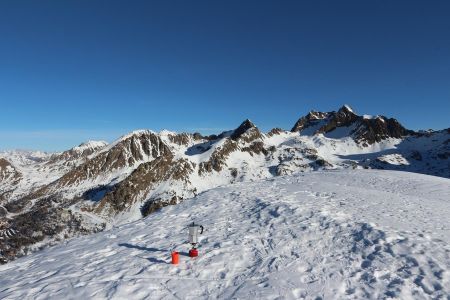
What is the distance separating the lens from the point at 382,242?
14398mm

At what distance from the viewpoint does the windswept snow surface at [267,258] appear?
1144 cm

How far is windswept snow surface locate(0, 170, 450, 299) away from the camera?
1144 cm

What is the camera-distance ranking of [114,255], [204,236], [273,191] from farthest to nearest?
Result: [273,191], [204,236], [114,255]

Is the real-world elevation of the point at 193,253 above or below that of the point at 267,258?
above

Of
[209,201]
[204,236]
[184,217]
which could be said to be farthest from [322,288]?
[209,201]

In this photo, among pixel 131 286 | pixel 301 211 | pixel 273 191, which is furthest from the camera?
pixel 273 191

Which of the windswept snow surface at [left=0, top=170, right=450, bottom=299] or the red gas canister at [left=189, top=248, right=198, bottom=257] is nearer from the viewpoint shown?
the windswept snow surface at [left=0, top=170, right=450, bottom=299]

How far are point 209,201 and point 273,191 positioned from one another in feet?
18.9

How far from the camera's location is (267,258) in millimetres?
14125

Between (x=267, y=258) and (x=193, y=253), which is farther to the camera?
(x=193, y=253)

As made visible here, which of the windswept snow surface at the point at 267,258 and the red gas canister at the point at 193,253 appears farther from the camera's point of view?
the red gas canister at the point at 193,253

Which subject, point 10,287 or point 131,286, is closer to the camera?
point 131,286

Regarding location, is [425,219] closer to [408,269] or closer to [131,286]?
[408,269]

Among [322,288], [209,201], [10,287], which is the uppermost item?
[209,201]
